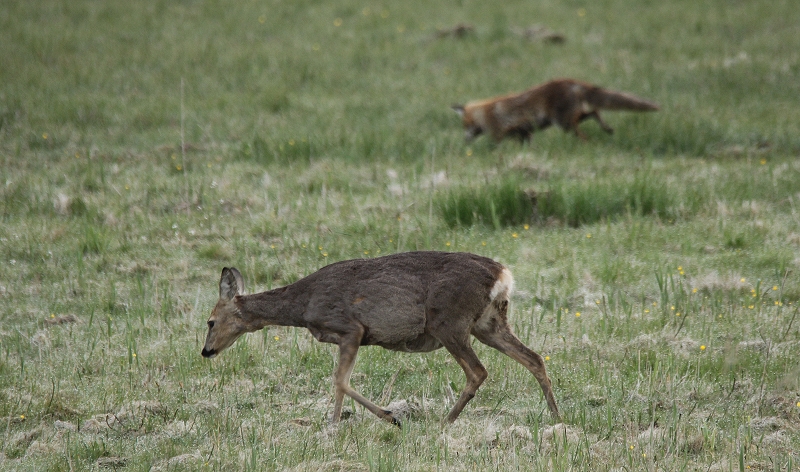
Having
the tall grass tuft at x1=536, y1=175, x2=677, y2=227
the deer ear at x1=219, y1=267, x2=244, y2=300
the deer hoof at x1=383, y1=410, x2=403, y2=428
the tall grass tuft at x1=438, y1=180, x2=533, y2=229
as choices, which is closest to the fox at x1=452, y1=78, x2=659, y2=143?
the tall grass tuft at x1=536, y1=175, x2=677, y2=227

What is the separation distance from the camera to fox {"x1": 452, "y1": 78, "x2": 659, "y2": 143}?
47.6ft

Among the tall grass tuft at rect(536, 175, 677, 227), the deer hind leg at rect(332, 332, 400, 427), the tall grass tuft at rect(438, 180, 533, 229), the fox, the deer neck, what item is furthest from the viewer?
the fox

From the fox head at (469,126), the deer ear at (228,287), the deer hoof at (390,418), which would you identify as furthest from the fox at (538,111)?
the deer hoof at (390,418)

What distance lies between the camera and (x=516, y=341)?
250 inches

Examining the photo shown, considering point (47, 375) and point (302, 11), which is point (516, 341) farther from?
point (302, 11)

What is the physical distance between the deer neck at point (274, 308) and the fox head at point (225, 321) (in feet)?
0.14

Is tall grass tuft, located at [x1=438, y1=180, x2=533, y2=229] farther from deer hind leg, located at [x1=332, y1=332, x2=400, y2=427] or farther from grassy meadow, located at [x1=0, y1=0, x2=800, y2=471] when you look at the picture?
deer hind leg, located at [x1=332, y1=332, x2=400, y2=427]

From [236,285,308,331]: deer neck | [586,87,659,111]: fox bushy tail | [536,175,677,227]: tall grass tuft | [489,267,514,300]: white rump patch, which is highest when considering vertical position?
[489,267,514,300]: white rump patch

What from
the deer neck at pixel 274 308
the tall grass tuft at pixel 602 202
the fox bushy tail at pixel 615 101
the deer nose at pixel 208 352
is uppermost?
the deer neck at pixel 274 308

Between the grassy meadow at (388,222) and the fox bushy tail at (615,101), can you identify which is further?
the fox bushy tail at (615,101)

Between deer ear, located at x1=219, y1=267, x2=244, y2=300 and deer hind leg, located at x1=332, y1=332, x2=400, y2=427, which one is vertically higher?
deer ear, located at x1=219, y1=267, x2=244, y2=300

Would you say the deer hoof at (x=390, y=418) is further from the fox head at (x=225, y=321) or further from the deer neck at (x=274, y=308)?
the fox head at (x=225, y=321)

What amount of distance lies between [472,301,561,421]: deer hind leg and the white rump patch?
0.06m

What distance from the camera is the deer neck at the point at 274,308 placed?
21.7ft
